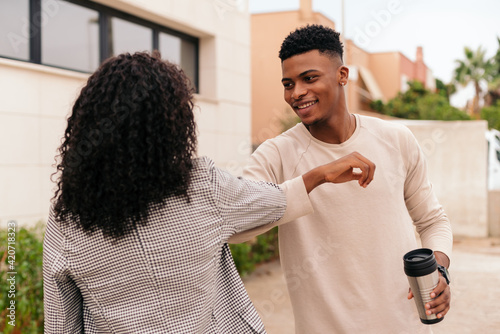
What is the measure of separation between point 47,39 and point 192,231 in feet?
20.2

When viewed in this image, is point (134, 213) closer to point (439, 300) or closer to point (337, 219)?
point (337, 219)

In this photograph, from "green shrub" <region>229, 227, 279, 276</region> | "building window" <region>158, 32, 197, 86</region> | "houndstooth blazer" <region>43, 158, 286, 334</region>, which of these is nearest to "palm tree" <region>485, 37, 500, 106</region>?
"building window" <region>158, 32, 197, 86</region>

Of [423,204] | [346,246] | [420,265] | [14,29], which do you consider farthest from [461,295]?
[14,29]

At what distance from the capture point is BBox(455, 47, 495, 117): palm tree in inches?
1766

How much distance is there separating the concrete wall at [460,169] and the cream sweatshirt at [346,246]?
946 cm

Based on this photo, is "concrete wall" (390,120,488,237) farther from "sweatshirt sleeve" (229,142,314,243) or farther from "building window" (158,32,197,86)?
"sweatshirt sleeve" (229,142,314,243)

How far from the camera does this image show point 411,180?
6.86ft

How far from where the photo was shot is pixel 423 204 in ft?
6.95

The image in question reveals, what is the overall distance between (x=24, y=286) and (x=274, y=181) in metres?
2.83

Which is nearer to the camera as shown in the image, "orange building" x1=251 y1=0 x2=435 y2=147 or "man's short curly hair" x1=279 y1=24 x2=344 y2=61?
"man's short curly hair" x1=279 y1=24 x2=344 y2=61

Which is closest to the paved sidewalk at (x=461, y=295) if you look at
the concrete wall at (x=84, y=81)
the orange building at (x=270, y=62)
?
the concrete wall at (x=84, y=81)

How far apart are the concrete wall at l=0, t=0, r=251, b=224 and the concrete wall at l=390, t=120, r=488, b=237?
397 centimetres

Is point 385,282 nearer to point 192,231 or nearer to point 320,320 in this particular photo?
point 320,320

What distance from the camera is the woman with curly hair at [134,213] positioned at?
1.44m
